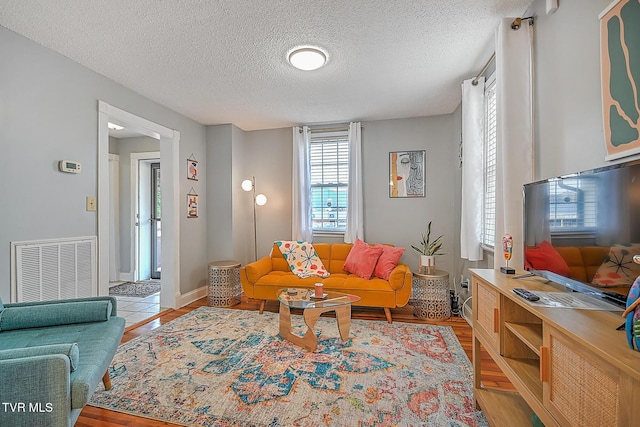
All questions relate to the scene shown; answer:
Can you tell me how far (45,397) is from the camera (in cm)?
114

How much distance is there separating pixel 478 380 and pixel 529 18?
232 cm

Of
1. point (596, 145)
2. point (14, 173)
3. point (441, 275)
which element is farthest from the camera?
point (441, 275)

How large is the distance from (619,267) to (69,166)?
349cm

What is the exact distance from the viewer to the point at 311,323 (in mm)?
2438

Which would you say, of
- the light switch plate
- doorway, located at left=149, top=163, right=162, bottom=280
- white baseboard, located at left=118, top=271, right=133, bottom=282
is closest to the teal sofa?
the light switch plate

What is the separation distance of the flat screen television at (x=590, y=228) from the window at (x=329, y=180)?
281cm

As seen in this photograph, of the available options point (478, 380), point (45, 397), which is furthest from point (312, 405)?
point (45, 397)

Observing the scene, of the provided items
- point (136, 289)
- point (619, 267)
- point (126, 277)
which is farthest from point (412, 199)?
point (126, 277)

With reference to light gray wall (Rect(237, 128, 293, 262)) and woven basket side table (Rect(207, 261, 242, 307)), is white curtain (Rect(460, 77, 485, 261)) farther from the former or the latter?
woven basket side table (Rect(207, 261, 242, 307))

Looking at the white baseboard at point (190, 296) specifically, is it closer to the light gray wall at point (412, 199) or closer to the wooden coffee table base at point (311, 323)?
the wooden coffee table base at point (311, 323)

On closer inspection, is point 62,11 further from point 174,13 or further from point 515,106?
point 515,106

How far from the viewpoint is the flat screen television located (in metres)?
0.95

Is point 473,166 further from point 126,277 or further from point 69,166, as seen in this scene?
point 126,277

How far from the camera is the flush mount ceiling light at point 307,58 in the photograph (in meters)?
2.23
